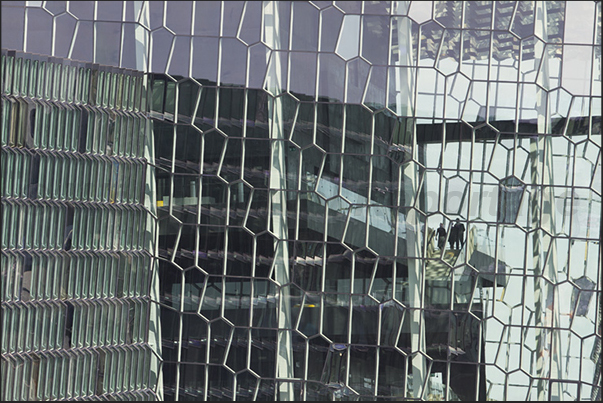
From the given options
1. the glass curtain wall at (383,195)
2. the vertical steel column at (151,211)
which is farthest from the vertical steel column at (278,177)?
the vertical steel column at (151,211)

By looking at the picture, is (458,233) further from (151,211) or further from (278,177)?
(151,211)

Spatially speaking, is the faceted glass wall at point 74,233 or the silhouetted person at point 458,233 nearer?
the faceted glass wall at point 74,233

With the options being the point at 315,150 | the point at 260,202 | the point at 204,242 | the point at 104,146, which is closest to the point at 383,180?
the point at 315,150

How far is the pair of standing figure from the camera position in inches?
109

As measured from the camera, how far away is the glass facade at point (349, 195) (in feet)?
9.00

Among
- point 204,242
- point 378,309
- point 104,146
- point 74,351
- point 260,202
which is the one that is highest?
point 104,146

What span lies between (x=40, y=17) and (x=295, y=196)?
1264 millimetres

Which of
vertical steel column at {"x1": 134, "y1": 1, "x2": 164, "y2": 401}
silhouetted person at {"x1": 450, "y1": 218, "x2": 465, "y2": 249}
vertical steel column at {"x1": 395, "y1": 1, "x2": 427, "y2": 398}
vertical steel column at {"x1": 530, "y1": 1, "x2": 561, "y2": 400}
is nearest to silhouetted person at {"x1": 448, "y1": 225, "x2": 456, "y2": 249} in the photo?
silhouetted person at {"x1": 450, "y1": 218, "x2": 465, "y2": 249}

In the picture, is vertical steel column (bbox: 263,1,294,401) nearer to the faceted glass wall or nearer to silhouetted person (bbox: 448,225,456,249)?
the faceted glass wall

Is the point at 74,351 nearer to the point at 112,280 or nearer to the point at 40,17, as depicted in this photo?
the point at 112,280

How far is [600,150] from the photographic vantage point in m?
2.72

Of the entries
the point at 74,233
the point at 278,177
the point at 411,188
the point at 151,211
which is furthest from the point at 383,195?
the point at 74,233

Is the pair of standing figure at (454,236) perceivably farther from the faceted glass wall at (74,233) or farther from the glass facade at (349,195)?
the faceted glass wall at (74,233)

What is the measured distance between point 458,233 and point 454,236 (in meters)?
0.02
